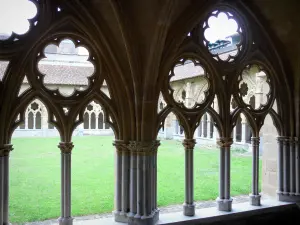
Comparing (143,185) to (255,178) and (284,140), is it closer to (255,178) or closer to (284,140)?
(255,178)

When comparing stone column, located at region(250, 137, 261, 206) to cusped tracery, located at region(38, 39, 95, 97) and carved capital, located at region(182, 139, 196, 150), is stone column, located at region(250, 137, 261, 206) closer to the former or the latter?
carved capital, located at region(182, 139, 196, 150)

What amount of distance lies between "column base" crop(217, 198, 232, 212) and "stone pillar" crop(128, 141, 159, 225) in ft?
2.93

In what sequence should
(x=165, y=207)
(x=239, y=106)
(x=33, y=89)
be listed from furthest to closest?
(x=165, y=207)
(x=239, y=106)
(x=33, y=89)

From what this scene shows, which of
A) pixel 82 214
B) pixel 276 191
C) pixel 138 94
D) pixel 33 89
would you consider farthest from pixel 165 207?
pixel 33 89

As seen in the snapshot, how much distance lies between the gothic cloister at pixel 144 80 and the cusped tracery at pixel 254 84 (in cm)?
8

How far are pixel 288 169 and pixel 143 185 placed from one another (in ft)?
6.92

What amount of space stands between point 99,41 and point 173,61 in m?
0.86

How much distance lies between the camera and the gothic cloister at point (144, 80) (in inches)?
122

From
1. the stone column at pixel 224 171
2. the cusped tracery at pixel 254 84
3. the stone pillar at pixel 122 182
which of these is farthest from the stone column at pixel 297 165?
the stone pillar at pixel 122 182

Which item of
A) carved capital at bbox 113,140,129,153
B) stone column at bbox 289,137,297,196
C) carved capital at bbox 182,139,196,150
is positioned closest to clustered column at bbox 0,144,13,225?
carved capital at bbox 113,140,129,153

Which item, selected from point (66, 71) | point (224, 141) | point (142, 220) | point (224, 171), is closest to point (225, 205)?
point (224, 171)

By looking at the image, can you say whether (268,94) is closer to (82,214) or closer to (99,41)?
(99,41)

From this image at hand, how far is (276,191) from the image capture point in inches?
170

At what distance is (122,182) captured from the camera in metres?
3.50
